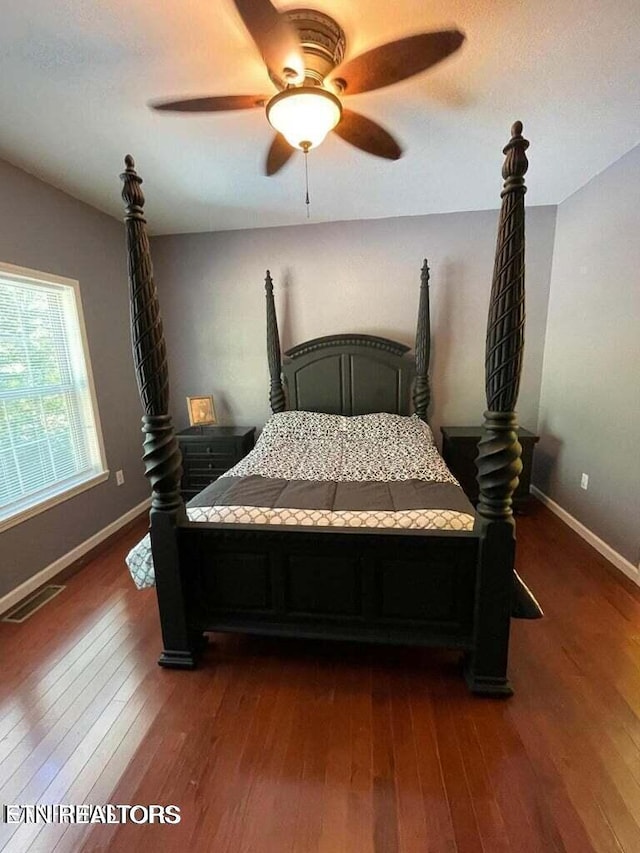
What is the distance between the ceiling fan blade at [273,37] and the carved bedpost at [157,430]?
1.89 ft

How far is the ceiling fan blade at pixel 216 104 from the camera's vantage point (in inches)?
61.3

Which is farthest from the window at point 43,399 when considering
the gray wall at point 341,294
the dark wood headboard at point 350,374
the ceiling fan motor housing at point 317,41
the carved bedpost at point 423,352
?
the carved bedpost at point 423,352

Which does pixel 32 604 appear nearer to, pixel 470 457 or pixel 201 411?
pixel 201 411

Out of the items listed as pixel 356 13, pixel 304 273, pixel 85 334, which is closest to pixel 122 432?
pixel 85 334

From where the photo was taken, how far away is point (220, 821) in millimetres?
1185

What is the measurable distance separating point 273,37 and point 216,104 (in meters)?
0.46

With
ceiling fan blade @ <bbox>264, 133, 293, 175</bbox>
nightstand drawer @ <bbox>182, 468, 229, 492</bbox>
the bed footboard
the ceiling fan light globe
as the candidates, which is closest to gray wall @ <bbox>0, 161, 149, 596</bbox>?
nightstand drawer @ <bbox>182, 468, 229, 492</bbox>

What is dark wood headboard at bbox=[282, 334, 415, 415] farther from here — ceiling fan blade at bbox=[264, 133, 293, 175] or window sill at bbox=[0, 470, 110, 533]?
window sill at bbox=[0, 470, 110, 533]

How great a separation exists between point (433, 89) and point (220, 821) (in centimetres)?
284

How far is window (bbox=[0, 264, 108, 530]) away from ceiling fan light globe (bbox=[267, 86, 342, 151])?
188 cm

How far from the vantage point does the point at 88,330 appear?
2932mm

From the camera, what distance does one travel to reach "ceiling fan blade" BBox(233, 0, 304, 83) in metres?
1.14

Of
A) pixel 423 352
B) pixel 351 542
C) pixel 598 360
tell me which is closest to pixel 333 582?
pixel 351 542

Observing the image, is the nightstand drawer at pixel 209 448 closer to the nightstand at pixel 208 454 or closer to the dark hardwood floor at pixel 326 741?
the nightstand at pixel 208 454
